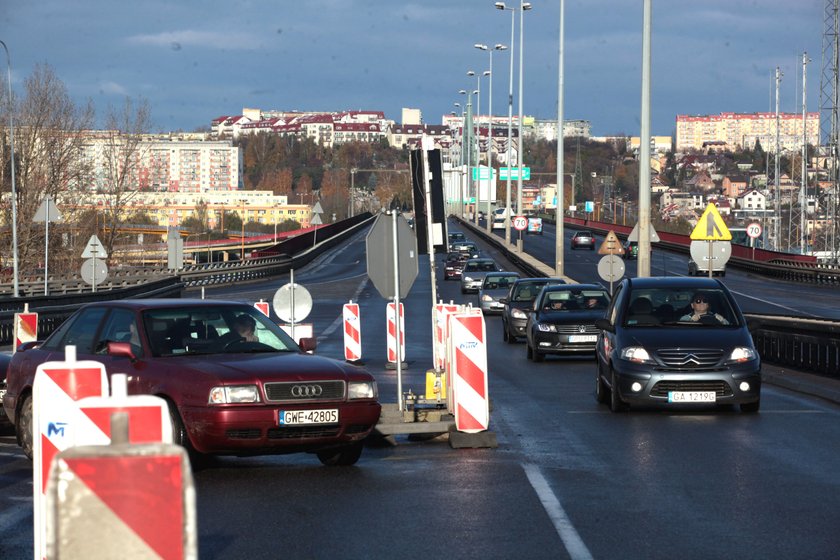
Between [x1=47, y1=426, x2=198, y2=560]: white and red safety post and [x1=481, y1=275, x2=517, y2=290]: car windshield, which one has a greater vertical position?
[x1=47, y1=426, x2=198, y2=560]: white and red safety post

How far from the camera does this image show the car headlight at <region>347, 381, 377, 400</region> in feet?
37.7

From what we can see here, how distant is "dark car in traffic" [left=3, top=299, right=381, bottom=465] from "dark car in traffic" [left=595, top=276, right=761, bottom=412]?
4906 mm

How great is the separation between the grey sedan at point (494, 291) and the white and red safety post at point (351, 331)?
1776 centimetres

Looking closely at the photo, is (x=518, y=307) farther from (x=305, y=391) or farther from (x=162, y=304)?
(x=305, y=391)

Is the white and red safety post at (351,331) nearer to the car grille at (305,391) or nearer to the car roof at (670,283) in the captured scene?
the car roof at (670,283)

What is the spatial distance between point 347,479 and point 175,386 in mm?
1587

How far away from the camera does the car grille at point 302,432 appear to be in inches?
439

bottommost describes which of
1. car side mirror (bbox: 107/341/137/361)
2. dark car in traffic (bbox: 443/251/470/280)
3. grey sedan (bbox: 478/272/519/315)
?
dark car in traffic (bbox: 443/251/470/280)

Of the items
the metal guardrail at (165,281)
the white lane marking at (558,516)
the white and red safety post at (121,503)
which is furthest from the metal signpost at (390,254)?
the metal guardrail at (165,281)

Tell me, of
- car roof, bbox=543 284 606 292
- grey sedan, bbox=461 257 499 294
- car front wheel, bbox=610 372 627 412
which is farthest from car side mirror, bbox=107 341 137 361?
grey sedan, bbox=461 257 499 294

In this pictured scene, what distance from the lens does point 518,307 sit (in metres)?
31.7

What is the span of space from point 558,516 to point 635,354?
736 centimetres

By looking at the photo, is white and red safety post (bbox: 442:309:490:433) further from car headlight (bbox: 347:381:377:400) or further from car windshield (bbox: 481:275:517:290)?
car windshield (bbox: 481:275:517:290)

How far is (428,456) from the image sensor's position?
12.5 metres
